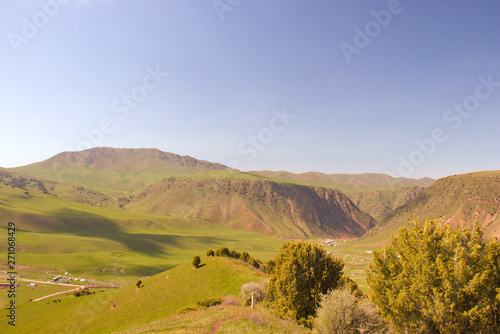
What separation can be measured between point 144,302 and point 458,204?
571 feet

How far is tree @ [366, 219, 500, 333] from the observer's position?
55.8 ft

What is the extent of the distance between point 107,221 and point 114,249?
65.9 meters

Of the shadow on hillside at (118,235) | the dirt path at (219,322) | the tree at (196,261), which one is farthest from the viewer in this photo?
the shadow on hillside at (118,235)

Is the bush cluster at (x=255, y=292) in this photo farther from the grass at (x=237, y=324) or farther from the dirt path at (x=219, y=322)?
the dirt path at (x=219, y=322)

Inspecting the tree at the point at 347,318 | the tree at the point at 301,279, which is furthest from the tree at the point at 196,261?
the tree at the point at 347,318

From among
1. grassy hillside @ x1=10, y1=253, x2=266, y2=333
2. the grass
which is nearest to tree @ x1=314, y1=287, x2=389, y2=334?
the grass

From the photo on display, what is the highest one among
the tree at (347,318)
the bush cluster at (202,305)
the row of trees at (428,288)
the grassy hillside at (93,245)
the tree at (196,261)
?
the row of trees at (428,288)

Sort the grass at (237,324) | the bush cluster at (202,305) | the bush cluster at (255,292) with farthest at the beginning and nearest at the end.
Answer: the bush cluster at (202,305) < the bush cluster at (255,292) < the grass at (237,324)

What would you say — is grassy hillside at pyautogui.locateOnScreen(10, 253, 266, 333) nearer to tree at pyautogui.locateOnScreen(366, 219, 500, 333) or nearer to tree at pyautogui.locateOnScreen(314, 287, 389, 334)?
tree at pyautogui.locateOnScreen(314, 287, 389, 334)

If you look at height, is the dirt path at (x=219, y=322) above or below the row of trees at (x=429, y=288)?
below

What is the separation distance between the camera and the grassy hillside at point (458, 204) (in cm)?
13065

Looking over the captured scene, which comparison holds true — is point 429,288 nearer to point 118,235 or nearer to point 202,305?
point 202,305

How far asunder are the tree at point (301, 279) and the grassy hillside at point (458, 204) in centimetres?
11927

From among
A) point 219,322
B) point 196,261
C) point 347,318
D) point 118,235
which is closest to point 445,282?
point 347,318
